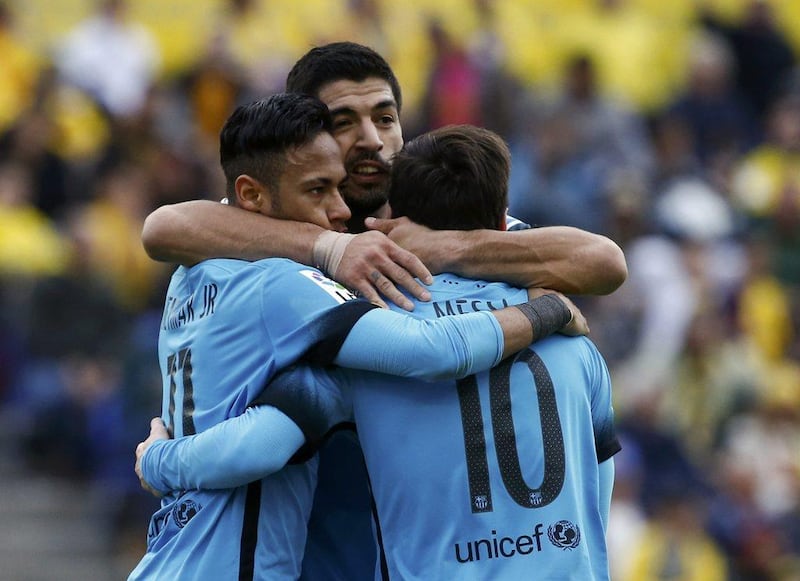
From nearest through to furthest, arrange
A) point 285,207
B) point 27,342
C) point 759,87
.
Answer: point 285,207 < point 27,342 < point 759,87

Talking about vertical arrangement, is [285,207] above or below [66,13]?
below

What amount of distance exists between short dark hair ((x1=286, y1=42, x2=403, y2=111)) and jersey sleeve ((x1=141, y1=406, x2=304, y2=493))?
4.30 feet

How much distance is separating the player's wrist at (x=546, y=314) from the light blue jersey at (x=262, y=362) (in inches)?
5.0

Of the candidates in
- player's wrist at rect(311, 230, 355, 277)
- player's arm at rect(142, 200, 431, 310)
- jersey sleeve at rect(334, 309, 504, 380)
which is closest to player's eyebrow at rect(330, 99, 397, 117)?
player's arm at rect(142, 200, 431, 310)

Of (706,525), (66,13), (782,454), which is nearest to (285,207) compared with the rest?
(706,525)

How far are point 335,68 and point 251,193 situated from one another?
2.09 feet

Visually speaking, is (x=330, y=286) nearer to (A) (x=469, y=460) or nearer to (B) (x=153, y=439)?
(A) (x=469, y=460)

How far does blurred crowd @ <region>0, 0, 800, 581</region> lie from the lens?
9.59m

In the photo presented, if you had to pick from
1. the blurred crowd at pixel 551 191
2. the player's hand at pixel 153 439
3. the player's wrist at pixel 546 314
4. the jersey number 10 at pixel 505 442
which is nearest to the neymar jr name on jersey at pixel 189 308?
the player's hand at pixel 153 439

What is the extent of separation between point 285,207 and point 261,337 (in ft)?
1.47

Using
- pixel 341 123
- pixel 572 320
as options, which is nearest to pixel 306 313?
pixel 572 320

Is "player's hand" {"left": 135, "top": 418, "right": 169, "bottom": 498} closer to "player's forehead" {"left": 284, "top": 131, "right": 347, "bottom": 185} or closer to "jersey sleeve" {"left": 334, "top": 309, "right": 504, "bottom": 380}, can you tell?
"jersey sleeve" {"left": 334, "top": 309, "right": 504, "bottom": 380}

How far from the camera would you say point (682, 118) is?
13.3 m

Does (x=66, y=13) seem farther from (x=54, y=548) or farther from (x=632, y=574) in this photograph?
(x=632, y=574)
